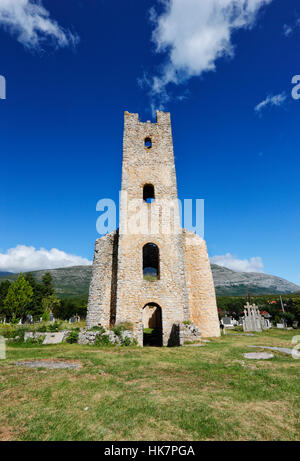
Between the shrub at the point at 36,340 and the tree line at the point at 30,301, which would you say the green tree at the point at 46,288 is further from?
the shrub at the point at 36,340

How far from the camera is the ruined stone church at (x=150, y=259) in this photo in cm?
1415

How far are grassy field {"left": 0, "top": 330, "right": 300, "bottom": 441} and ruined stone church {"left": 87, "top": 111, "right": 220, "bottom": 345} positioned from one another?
19.7 ft

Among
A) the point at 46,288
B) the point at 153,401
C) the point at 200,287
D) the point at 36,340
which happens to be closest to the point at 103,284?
the point at 36,340

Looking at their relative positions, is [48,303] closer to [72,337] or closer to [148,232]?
[72,337]

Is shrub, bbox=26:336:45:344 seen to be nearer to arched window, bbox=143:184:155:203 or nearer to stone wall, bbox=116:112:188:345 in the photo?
stone wall, bbox=116:112:188:345

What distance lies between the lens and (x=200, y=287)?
53.7ft

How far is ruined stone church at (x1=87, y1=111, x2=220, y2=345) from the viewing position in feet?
46.4

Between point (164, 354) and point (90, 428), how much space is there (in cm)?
656

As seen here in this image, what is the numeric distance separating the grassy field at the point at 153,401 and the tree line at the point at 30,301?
30.3 m

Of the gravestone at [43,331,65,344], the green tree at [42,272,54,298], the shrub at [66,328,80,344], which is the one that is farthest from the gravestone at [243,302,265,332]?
the green tree at [42,272,54,298]

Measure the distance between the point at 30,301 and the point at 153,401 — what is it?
3953cm

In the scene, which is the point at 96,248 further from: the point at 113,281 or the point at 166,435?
the point at 166,435

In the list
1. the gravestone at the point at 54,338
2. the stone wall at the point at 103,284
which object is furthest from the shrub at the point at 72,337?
the stone wall at the point at 103,284

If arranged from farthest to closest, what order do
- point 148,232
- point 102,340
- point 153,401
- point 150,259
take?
Result: point 150,259 < point 148,232 < point 102,340 < point 153,401
